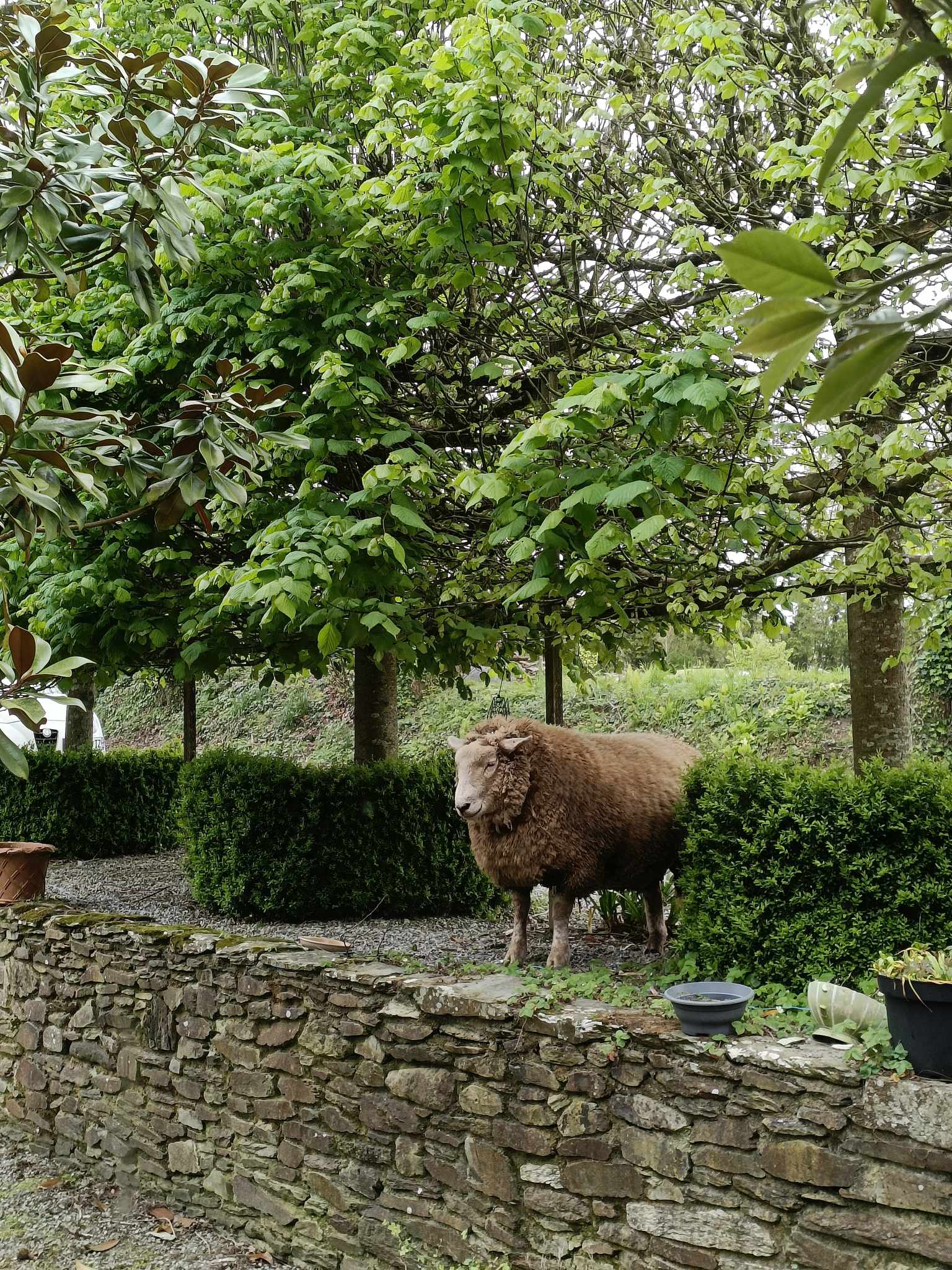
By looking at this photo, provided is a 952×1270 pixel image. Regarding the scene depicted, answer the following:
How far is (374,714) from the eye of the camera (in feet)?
27.9

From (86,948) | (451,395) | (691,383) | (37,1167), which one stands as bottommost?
(37,1167)

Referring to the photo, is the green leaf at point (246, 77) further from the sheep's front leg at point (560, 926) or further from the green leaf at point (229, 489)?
the sheep's front leg at point (560, 926)

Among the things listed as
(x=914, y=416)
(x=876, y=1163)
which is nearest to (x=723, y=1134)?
(x=876, y=1163)

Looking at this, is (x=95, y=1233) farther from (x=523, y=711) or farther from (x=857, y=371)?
(x=523, y=711)

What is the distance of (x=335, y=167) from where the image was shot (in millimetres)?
5566

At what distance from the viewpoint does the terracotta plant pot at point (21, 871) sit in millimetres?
7734

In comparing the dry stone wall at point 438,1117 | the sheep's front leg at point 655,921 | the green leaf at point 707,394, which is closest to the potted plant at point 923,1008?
the dry stone wall at point 438,1117

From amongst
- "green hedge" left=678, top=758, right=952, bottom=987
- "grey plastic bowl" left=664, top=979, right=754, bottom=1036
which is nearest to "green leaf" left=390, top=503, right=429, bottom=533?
"green hedge" left=678, top=758, right=952, bottom=987

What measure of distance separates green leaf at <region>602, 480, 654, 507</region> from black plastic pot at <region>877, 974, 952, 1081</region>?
1.99 metres

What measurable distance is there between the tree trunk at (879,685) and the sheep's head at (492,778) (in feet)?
6.75

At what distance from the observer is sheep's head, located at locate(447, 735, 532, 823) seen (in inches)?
192

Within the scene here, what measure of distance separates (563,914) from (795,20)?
478 centimetres

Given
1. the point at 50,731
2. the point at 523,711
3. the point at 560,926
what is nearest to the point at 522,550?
the point at 560,926

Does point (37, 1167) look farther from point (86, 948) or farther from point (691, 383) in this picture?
point (691, 383)
